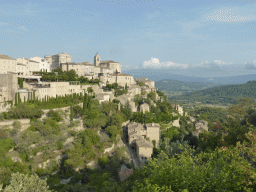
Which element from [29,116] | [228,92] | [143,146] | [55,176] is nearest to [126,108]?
[143,146]

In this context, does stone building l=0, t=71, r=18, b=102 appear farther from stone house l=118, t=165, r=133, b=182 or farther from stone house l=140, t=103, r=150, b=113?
stone house l=140, t=103, r=150, b=113

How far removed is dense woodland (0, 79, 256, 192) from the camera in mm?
8797

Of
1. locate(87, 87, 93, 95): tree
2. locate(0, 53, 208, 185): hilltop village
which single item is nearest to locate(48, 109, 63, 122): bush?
locate(0, 53, 208, 185): hilltop village

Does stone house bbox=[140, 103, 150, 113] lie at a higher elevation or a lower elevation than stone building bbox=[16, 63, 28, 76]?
lower

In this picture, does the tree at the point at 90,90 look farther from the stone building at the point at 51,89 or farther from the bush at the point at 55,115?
the bush at the point at 55,115

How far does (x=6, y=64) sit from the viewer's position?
1476 inches

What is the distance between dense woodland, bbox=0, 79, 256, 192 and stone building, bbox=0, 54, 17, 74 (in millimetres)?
10746

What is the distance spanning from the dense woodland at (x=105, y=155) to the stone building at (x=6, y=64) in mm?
10746

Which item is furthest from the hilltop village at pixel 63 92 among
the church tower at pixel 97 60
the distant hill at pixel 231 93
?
the distant hill at pixel 231 93

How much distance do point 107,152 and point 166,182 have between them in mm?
21627

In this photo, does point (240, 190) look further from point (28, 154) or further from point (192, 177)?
point (28, 154)

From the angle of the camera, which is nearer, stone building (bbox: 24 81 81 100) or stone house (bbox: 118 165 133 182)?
stone house (bbox: 118 165 133 182)

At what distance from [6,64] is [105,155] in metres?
28.1

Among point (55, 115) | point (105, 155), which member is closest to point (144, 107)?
point (105, 155)
